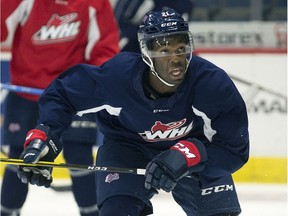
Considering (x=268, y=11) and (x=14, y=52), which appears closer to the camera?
(x=14, y=52)

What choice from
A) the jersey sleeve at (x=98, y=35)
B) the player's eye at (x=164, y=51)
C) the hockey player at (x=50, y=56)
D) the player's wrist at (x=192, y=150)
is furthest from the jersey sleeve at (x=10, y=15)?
the player's wrist at (x=192, y=150)

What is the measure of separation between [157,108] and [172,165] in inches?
9.4

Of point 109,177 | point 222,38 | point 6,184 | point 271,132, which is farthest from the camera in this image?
point 222,38

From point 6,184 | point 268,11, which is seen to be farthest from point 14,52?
point 268,11

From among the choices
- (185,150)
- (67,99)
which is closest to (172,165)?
(185,150)

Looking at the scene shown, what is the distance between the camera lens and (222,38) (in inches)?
229

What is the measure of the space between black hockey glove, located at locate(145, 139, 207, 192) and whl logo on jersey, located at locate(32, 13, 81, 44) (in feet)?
3.56

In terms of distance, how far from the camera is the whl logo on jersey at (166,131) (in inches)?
119

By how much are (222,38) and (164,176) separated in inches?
122

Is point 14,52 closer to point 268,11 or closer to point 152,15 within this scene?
point 152,15

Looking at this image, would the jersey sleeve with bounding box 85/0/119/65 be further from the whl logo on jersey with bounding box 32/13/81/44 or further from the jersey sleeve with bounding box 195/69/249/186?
the jersey sleeve with bounding box 195/69/249/186

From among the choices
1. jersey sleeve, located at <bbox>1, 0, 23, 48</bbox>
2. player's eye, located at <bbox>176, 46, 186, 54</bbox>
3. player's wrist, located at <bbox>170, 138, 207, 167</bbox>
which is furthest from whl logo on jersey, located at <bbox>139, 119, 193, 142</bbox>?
jersey sleeve, located at <bbox>1, 0, 23, 48</bbox>

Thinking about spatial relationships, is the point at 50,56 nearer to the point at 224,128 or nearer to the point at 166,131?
the point at 166,131

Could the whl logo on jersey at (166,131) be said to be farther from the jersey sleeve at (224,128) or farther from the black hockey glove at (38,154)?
the black hockey glove at (38,154)
